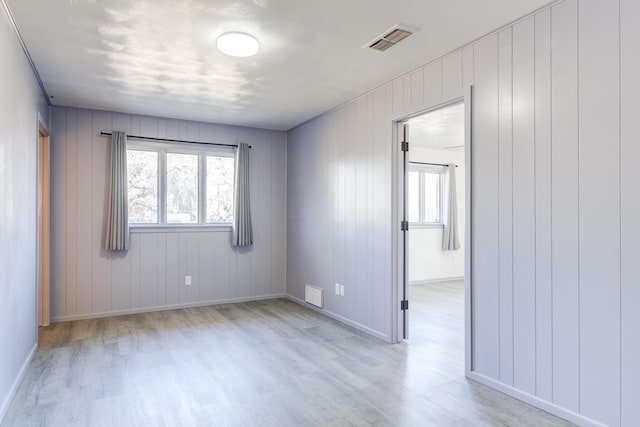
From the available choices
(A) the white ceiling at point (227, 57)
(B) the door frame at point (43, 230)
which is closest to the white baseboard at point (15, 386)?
(B) the door frame at point (43, 230)

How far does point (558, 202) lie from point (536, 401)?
1.30 meters

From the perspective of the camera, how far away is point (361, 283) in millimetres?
4242

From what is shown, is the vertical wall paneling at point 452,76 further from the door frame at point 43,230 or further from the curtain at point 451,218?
the curtain at point 451,218

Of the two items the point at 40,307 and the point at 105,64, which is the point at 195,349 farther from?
the point at 105,64

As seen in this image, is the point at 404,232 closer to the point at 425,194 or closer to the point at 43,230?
the point at 425,194

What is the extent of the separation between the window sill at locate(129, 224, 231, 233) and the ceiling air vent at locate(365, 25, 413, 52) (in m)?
3.49

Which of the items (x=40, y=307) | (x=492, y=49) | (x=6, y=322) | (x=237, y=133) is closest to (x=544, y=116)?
(x=492, y=49)

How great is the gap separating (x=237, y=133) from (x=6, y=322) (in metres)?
3.82

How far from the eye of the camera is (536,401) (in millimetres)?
2477

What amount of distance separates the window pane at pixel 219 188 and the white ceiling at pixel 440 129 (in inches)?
107

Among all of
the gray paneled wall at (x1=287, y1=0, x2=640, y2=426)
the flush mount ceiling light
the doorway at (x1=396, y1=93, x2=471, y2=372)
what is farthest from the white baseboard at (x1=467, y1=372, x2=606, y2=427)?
the flush mount ceiling light

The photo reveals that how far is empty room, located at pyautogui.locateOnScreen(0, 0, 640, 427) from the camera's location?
7.39 feet

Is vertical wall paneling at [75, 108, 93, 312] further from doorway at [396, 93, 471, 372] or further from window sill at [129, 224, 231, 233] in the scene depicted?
doorway at [396, 93, 471, 372]

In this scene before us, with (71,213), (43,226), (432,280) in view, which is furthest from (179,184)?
(432,280)
